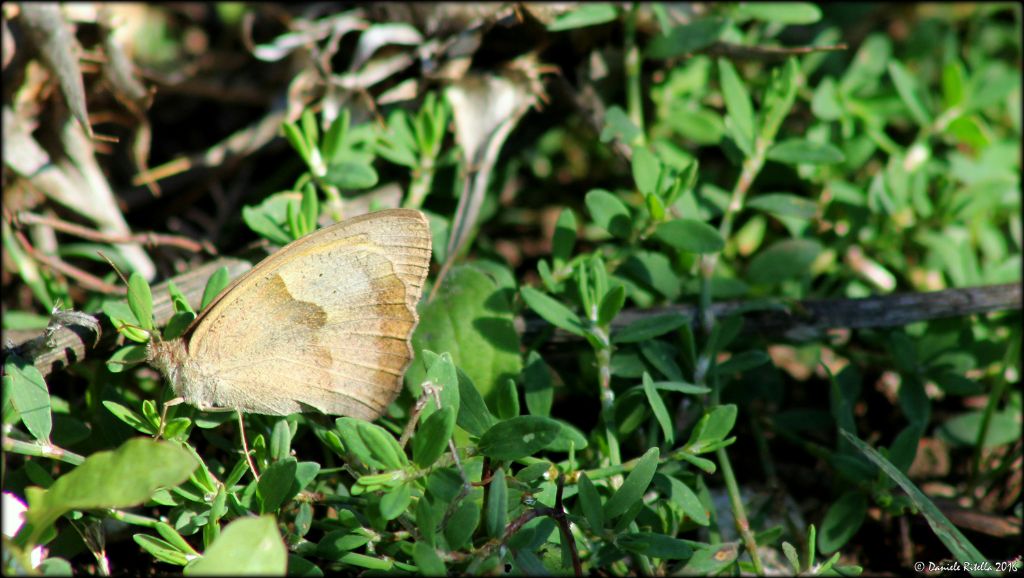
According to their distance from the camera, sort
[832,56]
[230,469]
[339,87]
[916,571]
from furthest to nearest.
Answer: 1. [832,56]
2. [339,87]
3. [916,571]
4. [230,469]

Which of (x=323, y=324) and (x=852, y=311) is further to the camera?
(x=852, y=311)

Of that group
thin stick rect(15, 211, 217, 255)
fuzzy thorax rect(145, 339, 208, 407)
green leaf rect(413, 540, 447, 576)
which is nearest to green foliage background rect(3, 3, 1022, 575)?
green leaf rect(413, 540, 447, 576)

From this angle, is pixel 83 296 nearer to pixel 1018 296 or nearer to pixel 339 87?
pixel 339 87

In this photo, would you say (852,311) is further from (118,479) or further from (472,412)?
(118,479)

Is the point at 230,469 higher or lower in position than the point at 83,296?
lower

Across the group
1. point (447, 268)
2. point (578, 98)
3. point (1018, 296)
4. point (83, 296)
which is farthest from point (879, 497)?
point (83, 296)

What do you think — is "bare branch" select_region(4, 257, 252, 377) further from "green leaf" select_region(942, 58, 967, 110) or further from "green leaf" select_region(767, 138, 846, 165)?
"green leaf" select_region(942, 58, 967, 110)

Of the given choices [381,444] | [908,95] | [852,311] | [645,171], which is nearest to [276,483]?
[381,444]
